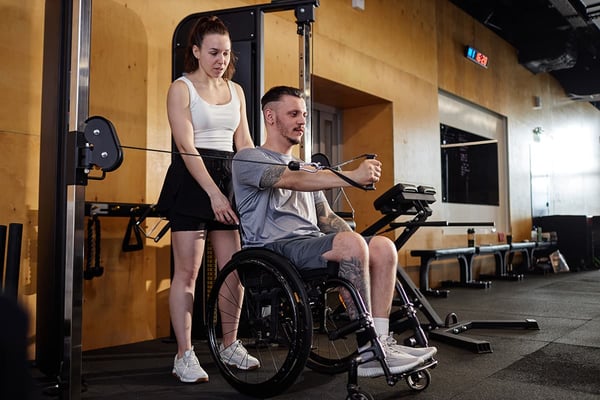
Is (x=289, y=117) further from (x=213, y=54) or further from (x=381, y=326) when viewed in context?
(x=381, y=326)

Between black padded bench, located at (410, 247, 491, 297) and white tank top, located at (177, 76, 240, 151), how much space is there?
3.06m

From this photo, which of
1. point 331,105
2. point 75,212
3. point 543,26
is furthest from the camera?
point 543,26

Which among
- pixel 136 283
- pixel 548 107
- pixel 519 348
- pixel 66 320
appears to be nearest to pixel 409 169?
pixel 519 348

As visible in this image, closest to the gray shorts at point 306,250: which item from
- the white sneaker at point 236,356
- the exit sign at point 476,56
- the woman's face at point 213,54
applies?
the white sneaker at point 236,356

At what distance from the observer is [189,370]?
1.98 meters

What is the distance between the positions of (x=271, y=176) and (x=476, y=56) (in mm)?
5167

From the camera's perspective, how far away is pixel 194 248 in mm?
2020

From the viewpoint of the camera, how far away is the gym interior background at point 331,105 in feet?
7.76

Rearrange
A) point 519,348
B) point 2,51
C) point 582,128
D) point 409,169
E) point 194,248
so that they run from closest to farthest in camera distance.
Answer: point 194,248, point 2,51, point 519,348, point 409,169, point 582,128

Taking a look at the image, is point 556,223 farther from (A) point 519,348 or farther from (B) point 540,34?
(A) point 519,348

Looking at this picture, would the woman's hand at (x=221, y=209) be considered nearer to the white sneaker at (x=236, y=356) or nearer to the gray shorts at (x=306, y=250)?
the gray shorts at (x=306, y=250)

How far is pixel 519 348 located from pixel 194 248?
1.57 meters

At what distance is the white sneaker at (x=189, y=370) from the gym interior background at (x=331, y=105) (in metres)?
0.50

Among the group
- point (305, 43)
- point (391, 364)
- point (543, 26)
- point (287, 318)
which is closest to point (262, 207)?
point (287, 318)
